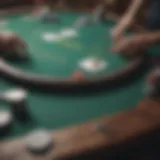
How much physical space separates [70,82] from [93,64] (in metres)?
0.24

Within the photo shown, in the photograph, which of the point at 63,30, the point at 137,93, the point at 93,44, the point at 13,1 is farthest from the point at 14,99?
the point at 13,1

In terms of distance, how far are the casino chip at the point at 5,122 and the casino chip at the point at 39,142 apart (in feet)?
0.29

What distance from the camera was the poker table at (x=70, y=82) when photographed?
1280 mm

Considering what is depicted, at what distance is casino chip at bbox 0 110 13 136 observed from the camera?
3.93ft

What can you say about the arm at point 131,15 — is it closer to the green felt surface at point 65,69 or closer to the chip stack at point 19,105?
the green felt surface at point 65,69

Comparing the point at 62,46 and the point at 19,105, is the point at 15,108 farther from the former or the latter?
the point at 62,46

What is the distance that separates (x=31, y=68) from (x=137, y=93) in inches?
19.4

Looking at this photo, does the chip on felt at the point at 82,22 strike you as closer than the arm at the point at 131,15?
No

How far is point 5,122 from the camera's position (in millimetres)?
1206

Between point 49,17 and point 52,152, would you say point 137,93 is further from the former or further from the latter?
point 49,17

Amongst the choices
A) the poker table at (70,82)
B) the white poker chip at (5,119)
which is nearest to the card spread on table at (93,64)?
the poker table at (70,82)

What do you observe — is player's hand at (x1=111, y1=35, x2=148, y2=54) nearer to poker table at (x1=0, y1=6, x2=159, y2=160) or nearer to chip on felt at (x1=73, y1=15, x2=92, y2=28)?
poker table at (x1=0, y1=6, x2=159, y2=160)

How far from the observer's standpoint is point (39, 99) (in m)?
1.41

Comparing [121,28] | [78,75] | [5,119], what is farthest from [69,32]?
[5,119]
